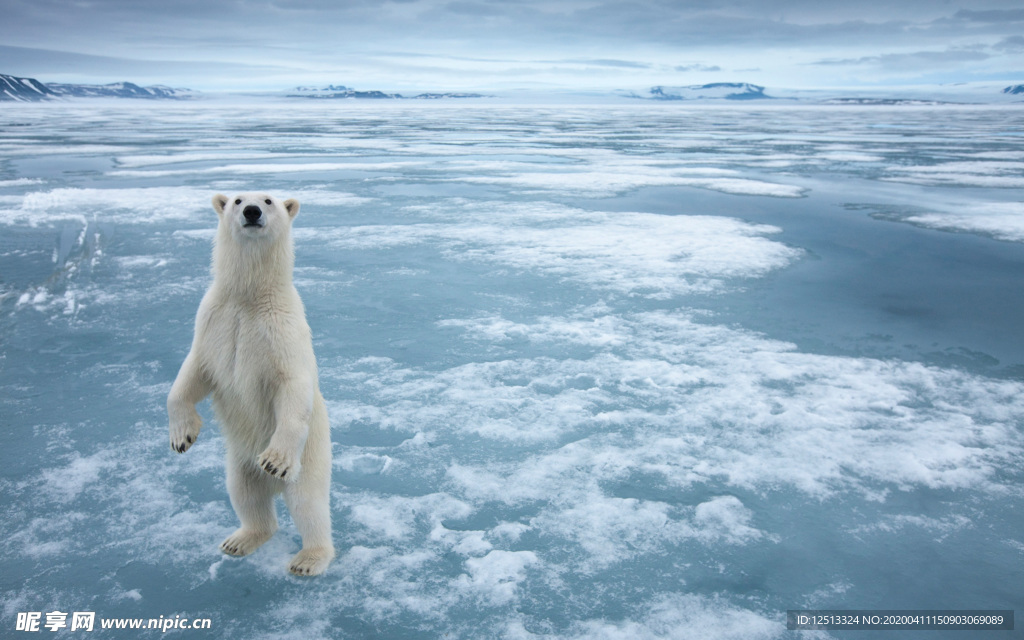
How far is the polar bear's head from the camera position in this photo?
2.12 metres

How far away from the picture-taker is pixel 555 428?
339cm

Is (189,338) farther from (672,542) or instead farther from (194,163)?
(194,163)

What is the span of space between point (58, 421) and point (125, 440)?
0.47 meters

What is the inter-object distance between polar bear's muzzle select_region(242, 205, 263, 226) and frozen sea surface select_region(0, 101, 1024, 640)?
3.95 feet

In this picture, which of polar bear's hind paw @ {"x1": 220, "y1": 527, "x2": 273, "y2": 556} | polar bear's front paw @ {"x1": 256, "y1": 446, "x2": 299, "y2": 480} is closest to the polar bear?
polar bear's front paw @ {"x1": 256, "y1": 446, "x2": 299, "y2": 480}

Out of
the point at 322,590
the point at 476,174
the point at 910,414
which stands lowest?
the point at 322,590

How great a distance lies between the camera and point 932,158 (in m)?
15.6

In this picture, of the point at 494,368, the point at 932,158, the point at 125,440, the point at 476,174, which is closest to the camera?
the point at 125,440

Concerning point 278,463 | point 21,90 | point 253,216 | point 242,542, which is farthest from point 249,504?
point 21,90

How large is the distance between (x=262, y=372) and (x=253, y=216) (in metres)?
0.50

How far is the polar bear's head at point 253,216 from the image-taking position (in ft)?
6.96

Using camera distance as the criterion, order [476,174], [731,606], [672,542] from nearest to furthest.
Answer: [731,606]
[672,542]
[476,174]

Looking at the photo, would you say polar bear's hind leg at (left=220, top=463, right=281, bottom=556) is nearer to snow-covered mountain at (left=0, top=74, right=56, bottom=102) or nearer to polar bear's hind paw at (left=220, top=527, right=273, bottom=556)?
polar bear's hind paw at (left=220, top=527, right=273, bottom=556)

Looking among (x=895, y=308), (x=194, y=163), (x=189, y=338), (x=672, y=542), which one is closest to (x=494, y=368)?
(x=672, y=542)
